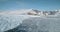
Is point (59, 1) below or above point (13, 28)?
above

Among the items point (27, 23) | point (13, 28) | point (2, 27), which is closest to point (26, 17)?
point (27, 23)

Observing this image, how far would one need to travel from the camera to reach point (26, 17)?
4.17ft

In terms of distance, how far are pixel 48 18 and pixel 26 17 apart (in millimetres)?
295

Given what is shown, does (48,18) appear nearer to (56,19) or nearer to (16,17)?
(56,19)

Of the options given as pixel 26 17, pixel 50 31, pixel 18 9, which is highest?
pixel 18 9

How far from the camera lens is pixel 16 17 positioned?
127cm

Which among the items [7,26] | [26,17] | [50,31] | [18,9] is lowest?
[50,31]

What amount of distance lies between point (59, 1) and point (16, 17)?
612mm

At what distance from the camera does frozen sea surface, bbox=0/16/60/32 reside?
125 centimetres

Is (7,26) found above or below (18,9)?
below

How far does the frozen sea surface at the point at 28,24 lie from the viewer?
125cm

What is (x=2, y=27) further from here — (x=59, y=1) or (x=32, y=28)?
(x=59, y=1)

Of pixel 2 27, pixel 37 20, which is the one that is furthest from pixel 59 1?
pixel 2 27

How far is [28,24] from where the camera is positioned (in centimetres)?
127
